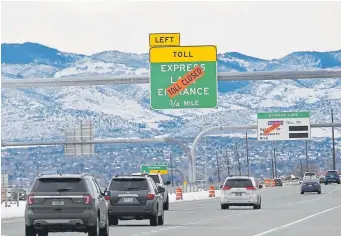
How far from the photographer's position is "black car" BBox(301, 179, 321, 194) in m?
100

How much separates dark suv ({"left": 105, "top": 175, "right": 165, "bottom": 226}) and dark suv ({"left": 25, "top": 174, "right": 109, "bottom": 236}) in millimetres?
10542

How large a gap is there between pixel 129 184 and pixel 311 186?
58.4 m

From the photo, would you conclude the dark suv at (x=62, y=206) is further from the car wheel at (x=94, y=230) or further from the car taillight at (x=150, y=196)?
the car taillight at (x=150, y=196)

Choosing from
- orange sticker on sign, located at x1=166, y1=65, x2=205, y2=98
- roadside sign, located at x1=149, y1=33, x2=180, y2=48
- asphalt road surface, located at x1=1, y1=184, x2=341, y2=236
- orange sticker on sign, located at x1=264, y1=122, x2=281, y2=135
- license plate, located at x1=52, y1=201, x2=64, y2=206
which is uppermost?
roadside sign, located at x1=149, y1=33, x2=180, y2=48

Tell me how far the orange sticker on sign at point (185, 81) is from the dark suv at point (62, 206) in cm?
2418

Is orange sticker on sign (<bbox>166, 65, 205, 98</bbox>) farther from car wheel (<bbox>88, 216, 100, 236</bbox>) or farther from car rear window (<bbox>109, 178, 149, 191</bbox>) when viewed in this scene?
car wheel (<bbox>88, 216, 100, 236</bbox>)

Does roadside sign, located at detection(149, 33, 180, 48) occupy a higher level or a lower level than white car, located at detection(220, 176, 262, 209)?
higher

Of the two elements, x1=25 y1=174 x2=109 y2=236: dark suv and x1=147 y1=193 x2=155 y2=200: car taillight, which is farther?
x1=147 y1=193 x2=155 y2=200: car taillight

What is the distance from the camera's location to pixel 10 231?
38.7 m

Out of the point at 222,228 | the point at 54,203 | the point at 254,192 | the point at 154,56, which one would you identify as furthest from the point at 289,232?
the point at 254,192

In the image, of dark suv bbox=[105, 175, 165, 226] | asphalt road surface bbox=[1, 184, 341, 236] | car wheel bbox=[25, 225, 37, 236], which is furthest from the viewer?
dark suv bbox=[105, 175, 165, 226]

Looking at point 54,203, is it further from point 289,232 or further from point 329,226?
point 329,226

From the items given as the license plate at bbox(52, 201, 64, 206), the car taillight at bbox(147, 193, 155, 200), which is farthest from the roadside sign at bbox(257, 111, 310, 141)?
the license plate at bbox(52, 201, 64, 206)

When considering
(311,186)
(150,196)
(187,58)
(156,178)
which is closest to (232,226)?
(150,196)
